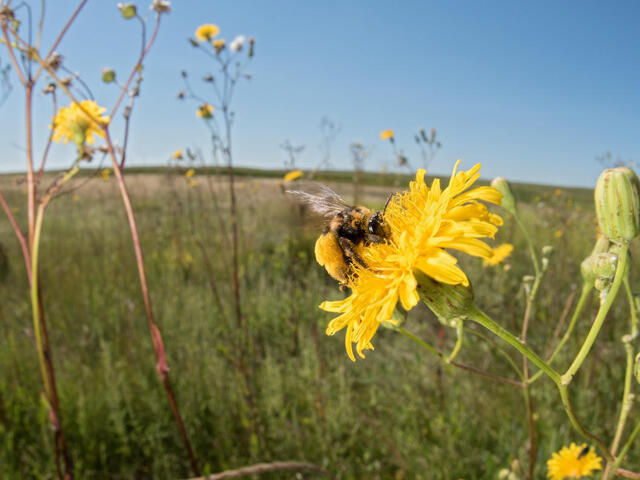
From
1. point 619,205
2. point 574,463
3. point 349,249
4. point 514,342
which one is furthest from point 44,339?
point 574,463

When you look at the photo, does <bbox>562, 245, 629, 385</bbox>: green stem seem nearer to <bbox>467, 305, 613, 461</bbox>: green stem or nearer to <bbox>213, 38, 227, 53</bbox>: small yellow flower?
<bbox>467, 305, 613, 461</bbox>: green stem

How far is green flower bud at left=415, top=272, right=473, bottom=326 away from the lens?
2.95 ft

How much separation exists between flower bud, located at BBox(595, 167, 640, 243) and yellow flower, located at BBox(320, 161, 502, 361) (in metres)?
0.22

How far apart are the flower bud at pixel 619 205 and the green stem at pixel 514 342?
1.10 feet

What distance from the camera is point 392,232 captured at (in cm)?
120

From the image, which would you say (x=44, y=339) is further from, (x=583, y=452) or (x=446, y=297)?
(x=583, y=452)

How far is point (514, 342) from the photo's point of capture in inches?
31.6

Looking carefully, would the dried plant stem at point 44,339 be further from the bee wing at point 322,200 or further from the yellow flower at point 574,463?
the yellow flower at point 574,463

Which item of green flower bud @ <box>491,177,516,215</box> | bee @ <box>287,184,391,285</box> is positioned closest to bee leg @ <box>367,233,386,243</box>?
bee @ <box>287,184,391,285</box>

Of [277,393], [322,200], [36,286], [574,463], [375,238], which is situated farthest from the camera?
[277,393]

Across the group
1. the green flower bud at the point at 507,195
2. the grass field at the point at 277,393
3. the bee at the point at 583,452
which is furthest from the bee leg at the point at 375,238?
the bee at the point at 583,452

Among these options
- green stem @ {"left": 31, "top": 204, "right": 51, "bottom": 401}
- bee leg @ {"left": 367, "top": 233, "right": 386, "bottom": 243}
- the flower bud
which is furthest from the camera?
green stem @ {"left": 31, "top": 204, "right": 51, "bottom": 401}

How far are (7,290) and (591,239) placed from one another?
8.25 meters

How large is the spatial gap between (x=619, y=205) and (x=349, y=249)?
2.22 ft
